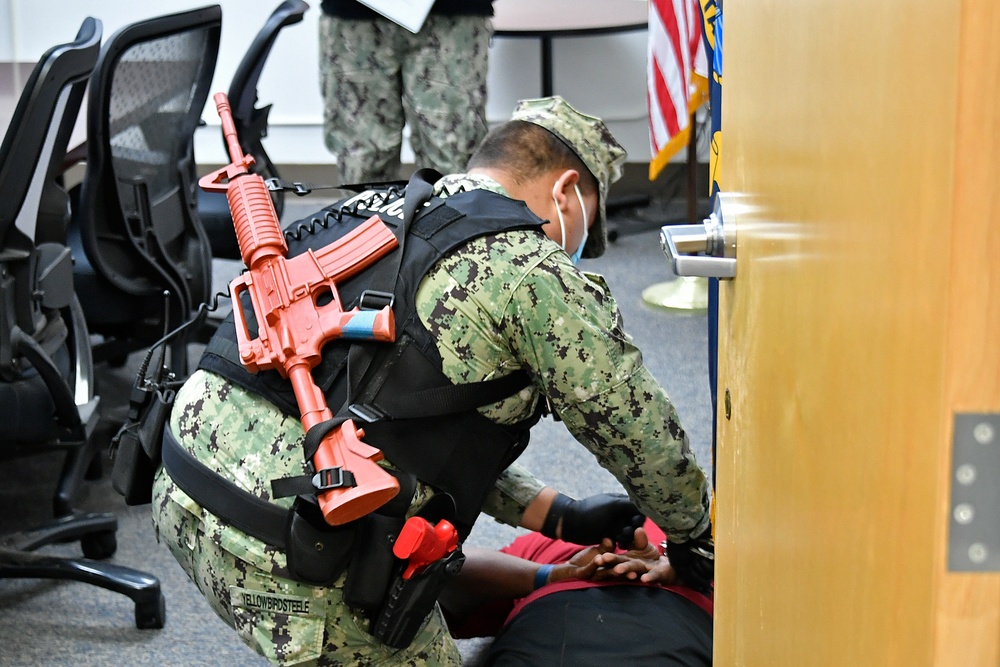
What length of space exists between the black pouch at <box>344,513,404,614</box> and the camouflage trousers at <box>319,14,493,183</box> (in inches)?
71.5

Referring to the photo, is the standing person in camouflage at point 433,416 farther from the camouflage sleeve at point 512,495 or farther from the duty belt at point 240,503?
the camouflage sleeve at point 512,495

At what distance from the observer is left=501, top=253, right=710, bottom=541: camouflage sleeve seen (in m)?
1.29

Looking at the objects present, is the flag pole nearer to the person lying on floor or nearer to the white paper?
the white paper

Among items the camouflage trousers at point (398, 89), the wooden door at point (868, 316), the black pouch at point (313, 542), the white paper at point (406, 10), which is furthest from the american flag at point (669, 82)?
the wooden door at point (868, 316)

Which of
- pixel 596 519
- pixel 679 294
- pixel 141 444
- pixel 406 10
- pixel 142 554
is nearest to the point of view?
pixel 141 444

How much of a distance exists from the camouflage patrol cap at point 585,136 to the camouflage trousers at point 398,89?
4.27 ft

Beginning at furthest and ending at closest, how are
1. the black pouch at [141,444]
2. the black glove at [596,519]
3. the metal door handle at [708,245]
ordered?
1. the black glove at [596,519]
2. the black pouch at [141,444]
3. the metal door handle at [708,245]

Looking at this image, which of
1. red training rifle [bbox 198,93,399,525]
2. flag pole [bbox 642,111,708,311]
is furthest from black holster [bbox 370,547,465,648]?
flag pole [bbox 642,111,708,311]

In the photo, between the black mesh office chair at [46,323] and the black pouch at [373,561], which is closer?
the black pouch at [373,561]

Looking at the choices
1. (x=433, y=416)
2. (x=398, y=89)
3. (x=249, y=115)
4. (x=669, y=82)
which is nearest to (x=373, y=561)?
(x=433, y=416)

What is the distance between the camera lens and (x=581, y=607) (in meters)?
1.54

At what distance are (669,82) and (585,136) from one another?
132cm

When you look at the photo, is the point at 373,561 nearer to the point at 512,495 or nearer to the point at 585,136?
the point at 512,495

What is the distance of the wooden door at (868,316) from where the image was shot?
15.1 inches
